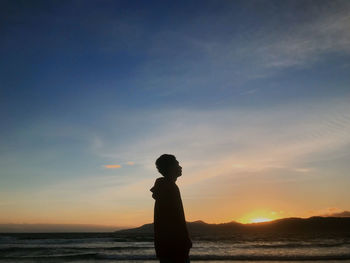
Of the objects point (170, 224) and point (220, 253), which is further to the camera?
point (220, 253)

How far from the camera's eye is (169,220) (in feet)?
10.9

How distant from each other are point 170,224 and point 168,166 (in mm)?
644

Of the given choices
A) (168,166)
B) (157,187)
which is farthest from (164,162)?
(157,187)

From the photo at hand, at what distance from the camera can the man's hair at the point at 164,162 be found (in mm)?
3471

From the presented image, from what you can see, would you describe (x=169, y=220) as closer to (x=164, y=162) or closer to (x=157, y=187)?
(x=157, y=187)

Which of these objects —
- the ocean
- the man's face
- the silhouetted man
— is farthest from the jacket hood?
the ocean

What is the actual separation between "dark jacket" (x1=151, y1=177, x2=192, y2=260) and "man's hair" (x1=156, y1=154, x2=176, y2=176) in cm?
13

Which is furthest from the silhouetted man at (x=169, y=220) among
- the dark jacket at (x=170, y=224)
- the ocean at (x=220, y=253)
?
the ocean at (x=220, y=253)

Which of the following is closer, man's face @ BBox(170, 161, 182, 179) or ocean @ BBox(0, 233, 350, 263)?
man's face @ BBox(170, 161, 182, 179)

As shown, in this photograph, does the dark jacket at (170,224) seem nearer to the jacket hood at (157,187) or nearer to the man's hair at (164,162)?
the jacket hood at (157,187)

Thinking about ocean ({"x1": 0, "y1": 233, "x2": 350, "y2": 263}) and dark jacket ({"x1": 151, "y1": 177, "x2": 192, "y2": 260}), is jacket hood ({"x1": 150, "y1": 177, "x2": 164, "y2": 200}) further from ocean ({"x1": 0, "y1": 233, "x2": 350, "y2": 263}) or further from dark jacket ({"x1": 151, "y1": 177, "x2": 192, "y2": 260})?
ocean ({"x1": 0, "y1": 233, "x2": 350, "y2": 263})

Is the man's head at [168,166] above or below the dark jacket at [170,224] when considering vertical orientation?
above

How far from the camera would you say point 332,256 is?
16.8 m

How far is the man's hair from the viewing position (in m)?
3.47
